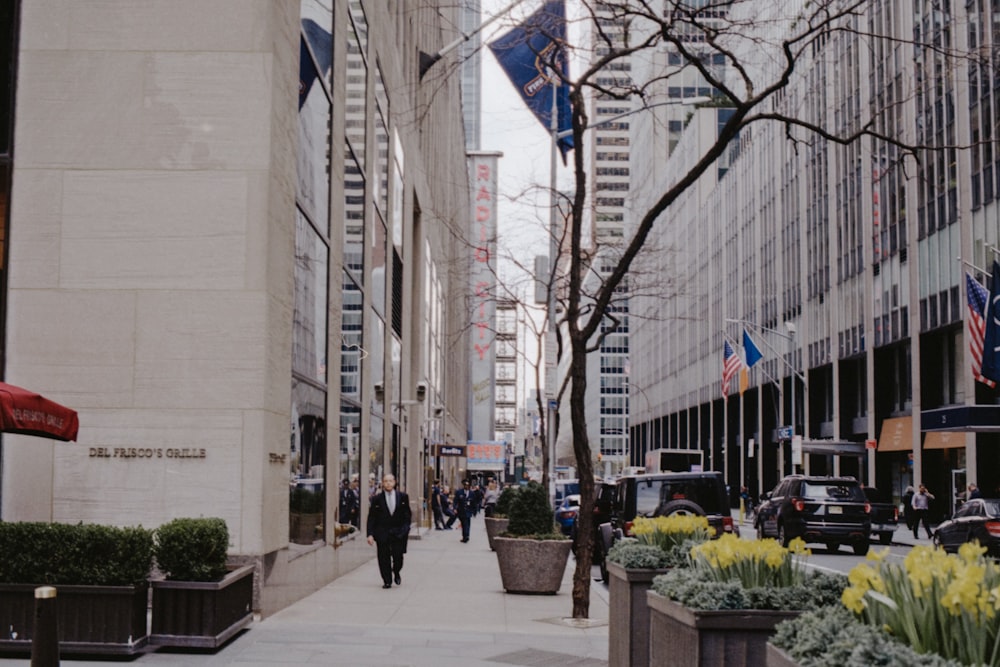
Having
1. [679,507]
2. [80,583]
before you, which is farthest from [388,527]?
[80,583]

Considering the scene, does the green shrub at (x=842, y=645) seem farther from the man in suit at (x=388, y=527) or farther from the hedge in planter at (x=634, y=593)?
the man in suit at (x=388, y=527)

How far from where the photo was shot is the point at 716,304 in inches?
3428

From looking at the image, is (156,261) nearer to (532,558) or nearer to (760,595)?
(532,558)

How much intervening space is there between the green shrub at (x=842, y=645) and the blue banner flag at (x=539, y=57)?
8.64 m

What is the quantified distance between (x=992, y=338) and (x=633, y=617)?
26876 millimetres

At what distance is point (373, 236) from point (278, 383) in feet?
38.7

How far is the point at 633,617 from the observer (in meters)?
8.52

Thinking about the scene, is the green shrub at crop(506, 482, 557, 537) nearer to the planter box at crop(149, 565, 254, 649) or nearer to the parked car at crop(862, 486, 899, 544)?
the planter box at crop(149, 565, 254, 649)

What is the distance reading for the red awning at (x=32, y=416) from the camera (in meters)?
10.1

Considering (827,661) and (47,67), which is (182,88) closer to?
(47,67)

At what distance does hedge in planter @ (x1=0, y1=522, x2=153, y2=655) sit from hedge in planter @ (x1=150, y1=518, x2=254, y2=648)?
425 mm


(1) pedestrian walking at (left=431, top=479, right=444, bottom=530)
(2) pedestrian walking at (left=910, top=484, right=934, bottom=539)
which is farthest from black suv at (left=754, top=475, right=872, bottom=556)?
(1) pedestrian walking at (left=431, top=479, right=444, bottom=530)

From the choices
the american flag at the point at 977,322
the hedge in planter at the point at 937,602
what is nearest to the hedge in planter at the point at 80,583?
the hedge in planter at the point at 937,602

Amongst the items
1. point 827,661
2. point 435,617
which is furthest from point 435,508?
point 827,661
